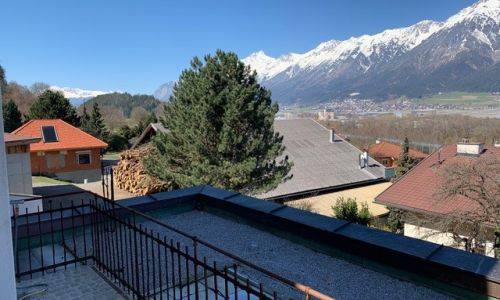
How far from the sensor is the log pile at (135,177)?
1998cm

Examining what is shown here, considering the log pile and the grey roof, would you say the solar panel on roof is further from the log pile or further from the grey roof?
the grey roof

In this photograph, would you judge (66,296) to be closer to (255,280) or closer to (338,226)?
(255,280)

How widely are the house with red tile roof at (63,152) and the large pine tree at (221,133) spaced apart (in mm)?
10560

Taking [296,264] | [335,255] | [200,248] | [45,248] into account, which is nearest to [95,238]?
[45,248]

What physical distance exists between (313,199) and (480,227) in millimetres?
13671

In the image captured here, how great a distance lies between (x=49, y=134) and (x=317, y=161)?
18.1 meters

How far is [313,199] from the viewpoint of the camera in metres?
25.7

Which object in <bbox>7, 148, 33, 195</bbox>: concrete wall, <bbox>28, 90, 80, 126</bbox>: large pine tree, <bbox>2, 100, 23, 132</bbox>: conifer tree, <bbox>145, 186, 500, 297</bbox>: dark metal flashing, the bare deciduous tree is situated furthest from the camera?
<bbox>28, 90, 80, 126</bbox>: large pine tree

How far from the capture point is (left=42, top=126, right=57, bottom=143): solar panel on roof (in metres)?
25.3

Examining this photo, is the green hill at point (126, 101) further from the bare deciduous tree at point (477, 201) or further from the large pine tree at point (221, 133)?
the bare deciduous tree at point (477, 201)

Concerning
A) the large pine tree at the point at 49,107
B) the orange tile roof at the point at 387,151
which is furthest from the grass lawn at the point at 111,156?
the orange tile roof at the point at 387,151

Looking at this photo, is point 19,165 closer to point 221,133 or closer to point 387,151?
point 221,133

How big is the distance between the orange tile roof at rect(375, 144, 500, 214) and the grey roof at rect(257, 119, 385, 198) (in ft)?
25.7

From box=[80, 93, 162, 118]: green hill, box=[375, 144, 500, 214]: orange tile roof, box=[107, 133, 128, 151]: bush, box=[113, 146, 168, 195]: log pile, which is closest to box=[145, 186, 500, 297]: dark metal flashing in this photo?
box=[375, 144, 500, 214]: orange tile roof
